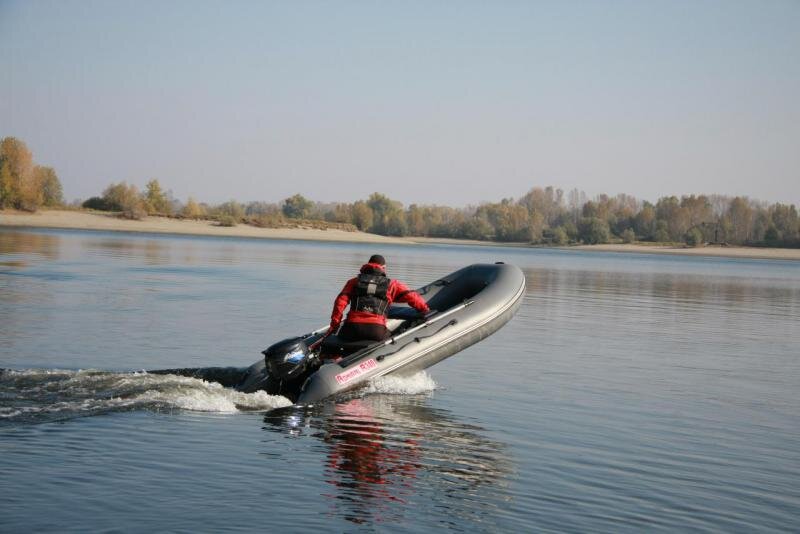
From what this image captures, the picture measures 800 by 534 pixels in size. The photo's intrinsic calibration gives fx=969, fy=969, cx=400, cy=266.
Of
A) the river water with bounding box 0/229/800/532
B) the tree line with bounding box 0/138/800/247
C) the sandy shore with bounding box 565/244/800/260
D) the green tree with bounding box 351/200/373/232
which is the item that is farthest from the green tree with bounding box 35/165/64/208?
the river water with bounding box 0/229/800/532

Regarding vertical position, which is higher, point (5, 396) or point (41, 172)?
point (41, 172)

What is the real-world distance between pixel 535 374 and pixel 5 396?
6411 mm

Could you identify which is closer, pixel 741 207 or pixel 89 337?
pixel 89 337

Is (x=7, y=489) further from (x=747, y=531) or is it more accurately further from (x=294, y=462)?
(x=747, y=531)

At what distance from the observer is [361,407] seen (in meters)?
9.59

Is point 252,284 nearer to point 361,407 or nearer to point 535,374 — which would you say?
point 535,374

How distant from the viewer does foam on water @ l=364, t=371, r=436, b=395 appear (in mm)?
10274

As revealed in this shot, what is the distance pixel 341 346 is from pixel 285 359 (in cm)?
106

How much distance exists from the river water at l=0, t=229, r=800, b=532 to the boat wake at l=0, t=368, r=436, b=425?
0.08 ft

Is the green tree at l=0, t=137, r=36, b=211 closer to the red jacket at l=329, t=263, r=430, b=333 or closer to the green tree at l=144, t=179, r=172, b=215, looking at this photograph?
the green tree at l=144, t=179, r=172, b=215

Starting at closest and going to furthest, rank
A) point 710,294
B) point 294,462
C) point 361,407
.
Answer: point 294,462
point 361,407
point 710,294

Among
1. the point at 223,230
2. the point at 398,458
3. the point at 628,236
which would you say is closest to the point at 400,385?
the point at 398,458

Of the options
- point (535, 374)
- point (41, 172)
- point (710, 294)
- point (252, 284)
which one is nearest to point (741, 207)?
point (41, 172)

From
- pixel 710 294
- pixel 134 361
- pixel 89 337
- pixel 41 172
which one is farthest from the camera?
pixel 41 172
